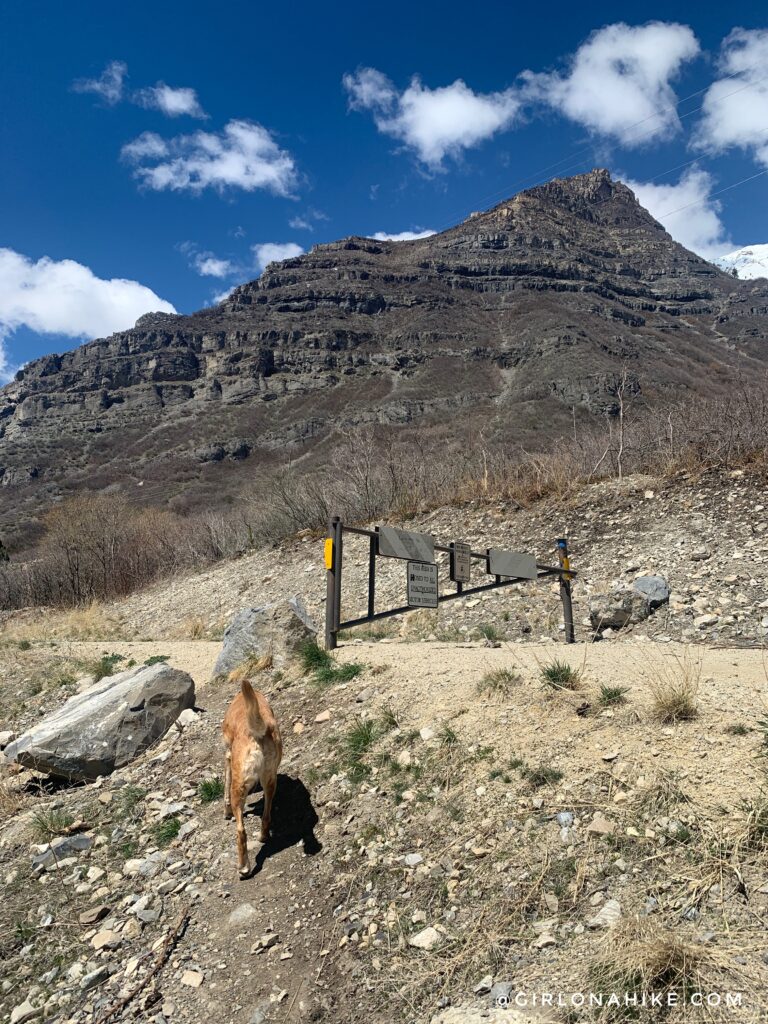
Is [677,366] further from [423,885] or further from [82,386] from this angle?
[82,386]

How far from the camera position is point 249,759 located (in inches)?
147

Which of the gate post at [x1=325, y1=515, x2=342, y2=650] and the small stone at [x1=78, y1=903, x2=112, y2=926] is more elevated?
the gate post at [x1=325, y1=515, x2=342, y2=650]

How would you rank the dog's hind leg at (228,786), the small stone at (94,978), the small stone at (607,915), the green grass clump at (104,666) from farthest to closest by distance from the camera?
the green grass clump at (104,666), the dog's hind leg at (228,786), the small stone at (94,978), the small stone at (607,915)

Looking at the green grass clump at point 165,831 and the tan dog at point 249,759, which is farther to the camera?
the green grass clump at point 165,831

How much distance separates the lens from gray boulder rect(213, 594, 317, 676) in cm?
710

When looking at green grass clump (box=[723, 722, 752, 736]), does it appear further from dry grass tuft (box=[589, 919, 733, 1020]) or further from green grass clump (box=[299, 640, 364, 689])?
green grass clump (box=[299, 640, 364, 689])

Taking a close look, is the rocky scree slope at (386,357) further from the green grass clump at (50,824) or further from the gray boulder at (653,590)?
the green grass clump at (50,824)

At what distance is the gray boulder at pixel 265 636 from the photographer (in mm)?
7098

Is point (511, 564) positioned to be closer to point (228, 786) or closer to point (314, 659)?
point (314, 659)

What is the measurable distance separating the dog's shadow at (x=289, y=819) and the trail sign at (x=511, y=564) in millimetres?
4379

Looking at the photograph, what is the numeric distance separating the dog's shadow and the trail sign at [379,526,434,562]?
8.37 feet

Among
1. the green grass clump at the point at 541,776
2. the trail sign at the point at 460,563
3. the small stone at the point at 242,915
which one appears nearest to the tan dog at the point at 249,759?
the small stone at the point at 242,915

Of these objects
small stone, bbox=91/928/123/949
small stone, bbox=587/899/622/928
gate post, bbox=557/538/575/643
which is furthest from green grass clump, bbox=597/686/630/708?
gate post, bbox=557/538/575/643

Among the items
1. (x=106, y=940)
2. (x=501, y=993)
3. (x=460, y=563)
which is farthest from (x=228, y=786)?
(x=460, y=563)
